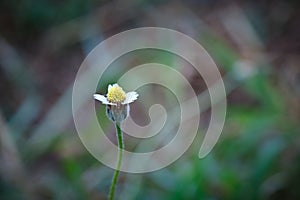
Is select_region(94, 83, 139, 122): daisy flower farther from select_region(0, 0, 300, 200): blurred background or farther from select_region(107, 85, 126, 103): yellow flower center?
select_region(0, 0, 300, 200): blurred background

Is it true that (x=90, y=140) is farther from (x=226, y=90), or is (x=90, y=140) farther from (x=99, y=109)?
(x=226, y=90)

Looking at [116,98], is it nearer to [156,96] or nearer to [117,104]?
[117,104]

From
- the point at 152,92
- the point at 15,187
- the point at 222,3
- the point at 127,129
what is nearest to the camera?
the point at 15,187

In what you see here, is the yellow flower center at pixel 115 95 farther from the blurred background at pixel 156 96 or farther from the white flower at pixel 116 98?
the blurred background at pixel 156 96

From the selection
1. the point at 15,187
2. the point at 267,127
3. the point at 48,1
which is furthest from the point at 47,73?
the point at 267,127

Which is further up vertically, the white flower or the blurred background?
the blurred background

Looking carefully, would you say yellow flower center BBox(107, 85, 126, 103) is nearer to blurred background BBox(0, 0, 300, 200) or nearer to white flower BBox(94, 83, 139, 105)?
white flower BBox(94, 83, 139, 105)

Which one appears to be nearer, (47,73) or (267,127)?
(267,127)

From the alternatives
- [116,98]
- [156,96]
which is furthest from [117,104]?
[156,96]

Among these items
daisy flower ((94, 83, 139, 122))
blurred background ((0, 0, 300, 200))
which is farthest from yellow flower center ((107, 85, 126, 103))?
blurred background ((0, 0, 300, 200))

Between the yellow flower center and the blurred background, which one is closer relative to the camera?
the yellow flower center
